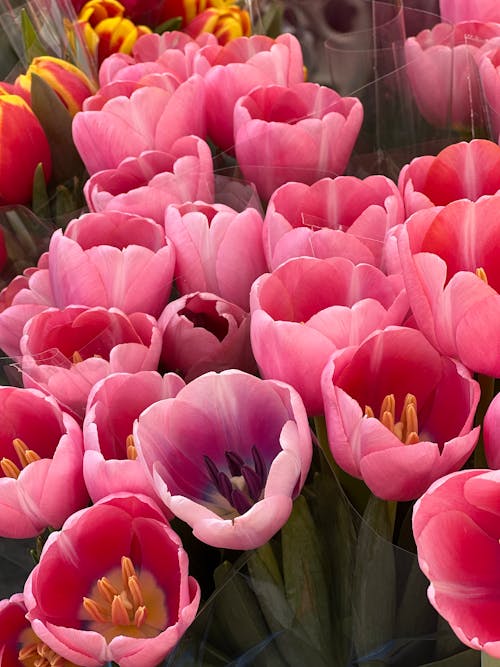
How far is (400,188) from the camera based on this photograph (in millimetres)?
648

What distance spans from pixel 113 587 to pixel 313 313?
180 millimetres

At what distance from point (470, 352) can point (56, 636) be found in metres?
0.24

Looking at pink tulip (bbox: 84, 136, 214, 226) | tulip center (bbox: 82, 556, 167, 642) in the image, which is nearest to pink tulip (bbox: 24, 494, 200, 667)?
tulip center (bbox: 82, 556, 167, 642)

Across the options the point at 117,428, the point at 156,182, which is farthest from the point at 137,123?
the point at 117,428

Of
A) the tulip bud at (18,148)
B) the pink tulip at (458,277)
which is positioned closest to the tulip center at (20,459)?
the pink tulip at (458,277)

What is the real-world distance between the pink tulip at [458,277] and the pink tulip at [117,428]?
0.14 meters

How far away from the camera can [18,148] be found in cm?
81

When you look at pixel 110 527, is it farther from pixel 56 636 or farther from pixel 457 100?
pixel 457 100

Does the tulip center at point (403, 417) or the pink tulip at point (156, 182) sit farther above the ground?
the pink tulip at point (156, 182)

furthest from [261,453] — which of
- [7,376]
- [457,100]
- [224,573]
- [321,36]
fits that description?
[321,36]

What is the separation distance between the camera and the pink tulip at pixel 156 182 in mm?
685

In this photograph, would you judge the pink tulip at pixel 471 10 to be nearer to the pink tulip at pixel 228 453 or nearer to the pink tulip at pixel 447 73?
the pink tulip at pixel 447 73

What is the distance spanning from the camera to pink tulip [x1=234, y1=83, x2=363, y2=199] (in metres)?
0.71

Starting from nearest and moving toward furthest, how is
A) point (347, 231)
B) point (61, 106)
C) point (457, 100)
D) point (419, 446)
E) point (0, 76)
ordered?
point (419, 446), point (347, 231), point (457, 100), point (61, 106), point (0, 76)
